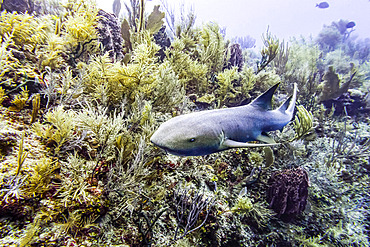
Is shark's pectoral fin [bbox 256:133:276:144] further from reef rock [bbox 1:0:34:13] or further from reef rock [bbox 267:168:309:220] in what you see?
reef rock [bbox 1:0:34:13]

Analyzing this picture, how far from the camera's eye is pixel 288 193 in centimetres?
333

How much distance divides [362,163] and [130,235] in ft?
23.2

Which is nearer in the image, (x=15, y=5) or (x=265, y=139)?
(x=265, y=139)

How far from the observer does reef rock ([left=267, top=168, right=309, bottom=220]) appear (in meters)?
3.33

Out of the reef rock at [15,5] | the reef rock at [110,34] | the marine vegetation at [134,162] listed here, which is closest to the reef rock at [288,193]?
the marine vegetation at [134,162]

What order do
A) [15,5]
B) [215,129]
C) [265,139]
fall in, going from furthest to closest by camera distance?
[15,5], [265,139], [215,129]

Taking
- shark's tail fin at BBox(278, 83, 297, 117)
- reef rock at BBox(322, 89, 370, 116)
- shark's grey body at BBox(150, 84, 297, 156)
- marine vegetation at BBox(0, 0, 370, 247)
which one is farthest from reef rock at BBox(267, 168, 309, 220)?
reef rock at BBox(322, 89, 370, 116)

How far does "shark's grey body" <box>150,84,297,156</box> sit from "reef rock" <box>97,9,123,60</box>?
378cm

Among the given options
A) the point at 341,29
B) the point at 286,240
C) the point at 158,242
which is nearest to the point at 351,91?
the point at 286,240

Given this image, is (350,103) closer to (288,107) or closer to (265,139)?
(288,107)

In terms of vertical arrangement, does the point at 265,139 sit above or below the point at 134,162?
above

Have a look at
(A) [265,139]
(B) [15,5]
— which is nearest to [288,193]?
(A) [265,139]

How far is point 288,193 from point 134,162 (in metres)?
3.06

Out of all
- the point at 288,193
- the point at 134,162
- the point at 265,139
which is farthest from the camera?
the point at 288,193
